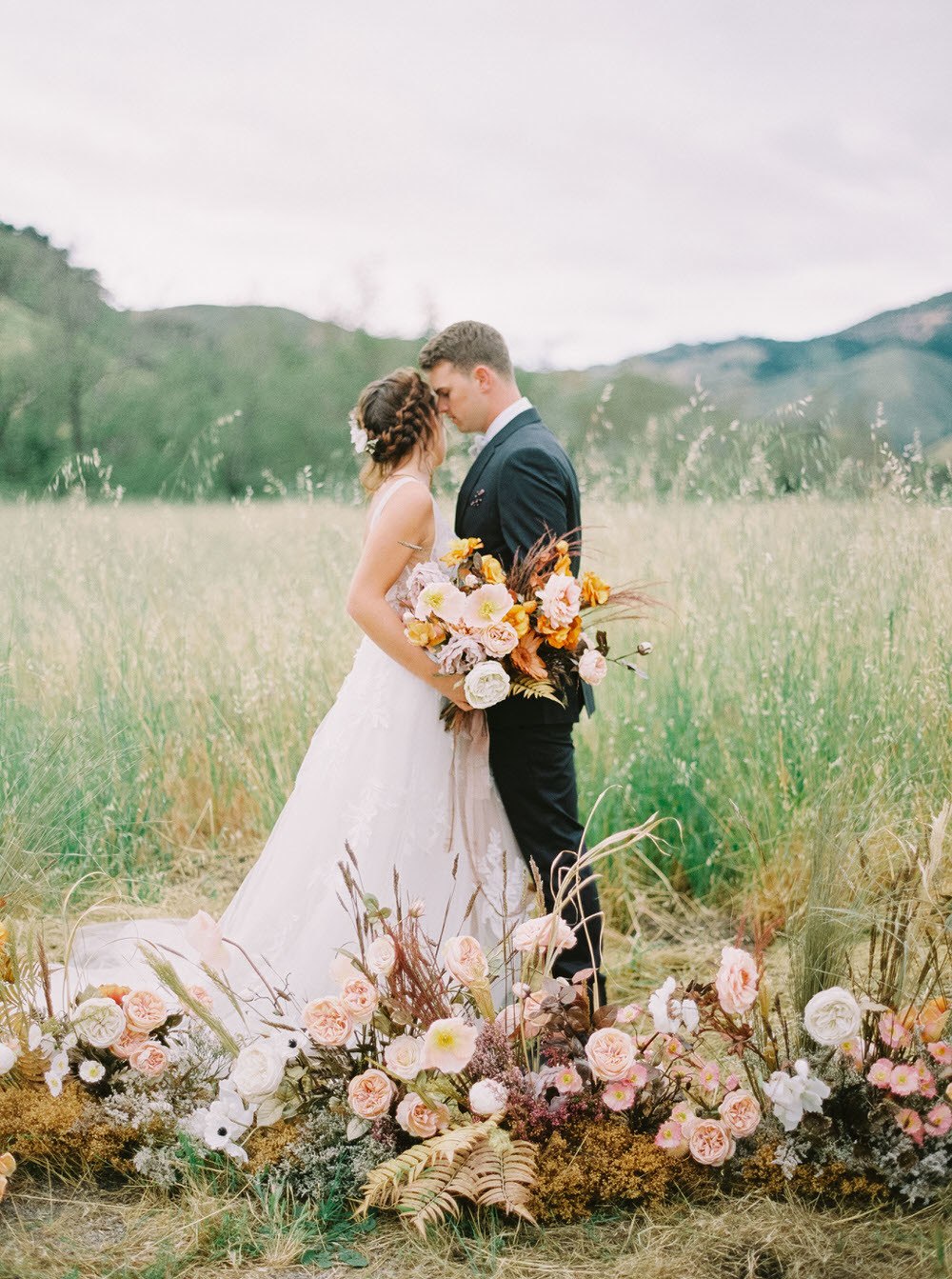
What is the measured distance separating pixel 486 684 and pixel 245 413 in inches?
550

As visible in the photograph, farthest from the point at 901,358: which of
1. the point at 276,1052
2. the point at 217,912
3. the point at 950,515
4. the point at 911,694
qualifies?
the point at 276,1052

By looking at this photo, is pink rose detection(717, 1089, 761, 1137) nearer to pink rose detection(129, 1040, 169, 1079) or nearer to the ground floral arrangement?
the ground floral arrangement

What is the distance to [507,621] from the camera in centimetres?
290

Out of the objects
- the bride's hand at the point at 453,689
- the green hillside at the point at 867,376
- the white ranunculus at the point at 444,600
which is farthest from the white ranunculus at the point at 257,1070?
the green hillside at the point at 867,376

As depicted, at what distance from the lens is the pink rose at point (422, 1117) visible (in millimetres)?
2619

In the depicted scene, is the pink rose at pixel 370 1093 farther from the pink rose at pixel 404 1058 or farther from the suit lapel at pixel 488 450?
the suit lapel at pixel 488 450

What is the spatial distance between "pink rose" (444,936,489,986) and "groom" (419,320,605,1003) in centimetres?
57

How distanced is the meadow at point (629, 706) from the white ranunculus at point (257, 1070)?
1211 millimetres

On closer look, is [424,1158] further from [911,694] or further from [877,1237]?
[911,694]

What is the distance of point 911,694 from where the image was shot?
4301 mm

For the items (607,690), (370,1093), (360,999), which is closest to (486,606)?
(360,999)

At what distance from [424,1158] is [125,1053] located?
0.91 meters

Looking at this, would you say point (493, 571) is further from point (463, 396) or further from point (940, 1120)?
point (940, 1120)

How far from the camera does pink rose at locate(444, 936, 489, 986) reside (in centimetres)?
267
